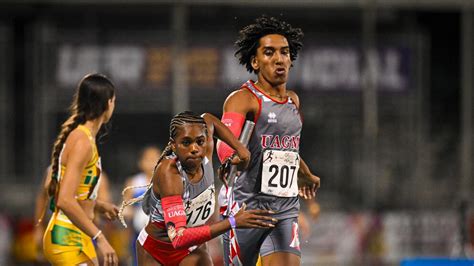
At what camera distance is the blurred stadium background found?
17594 millimetres

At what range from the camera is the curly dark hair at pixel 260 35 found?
6.97 metres

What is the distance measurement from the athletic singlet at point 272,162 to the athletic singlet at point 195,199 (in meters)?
0.52

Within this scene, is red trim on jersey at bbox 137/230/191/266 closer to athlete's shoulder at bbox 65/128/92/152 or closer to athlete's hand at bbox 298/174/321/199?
athlete's shoulder at bbox 65/128/92/152

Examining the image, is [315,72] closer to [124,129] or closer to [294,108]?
[124,129]

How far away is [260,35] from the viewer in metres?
6.96

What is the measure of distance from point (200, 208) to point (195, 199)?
0.08 metres

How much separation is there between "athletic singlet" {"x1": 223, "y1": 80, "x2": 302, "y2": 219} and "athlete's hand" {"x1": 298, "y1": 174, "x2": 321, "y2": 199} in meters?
0.26

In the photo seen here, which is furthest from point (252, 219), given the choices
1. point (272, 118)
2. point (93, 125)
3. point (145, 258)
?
point (93, 125)

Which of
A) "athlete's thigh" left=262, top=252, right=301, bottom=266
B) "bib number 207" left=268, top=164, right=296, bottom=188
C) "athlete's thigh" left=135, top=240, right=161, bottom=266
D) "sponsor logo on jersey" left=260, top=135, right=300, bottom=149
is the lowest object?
"athlete's thigh" left=262, top=252, right=301, bottom=266

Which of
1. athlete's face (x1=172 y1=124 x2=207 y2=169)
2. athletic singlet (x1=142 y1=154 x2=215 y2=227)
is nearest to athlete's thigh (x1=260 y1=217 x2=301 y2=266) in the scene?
athletic singlet (x1=142 y1=154 x2=215 y2=227)

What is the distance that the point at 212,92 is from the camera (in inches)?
715

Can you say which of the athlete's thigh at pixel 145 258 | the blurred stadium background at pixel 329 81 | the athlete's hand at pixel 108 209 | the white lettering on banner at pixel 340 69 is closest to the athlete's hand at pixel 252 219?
the athlete's thigh at pixel 145 258

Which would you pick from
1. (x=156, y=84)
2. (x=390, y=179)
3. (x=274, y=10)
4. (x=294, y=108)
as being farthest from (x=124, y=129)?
(x=294, y=108)

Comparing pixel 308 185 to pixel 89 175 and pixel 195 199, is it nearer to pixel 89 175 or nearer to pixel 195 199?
pixel 195 199
